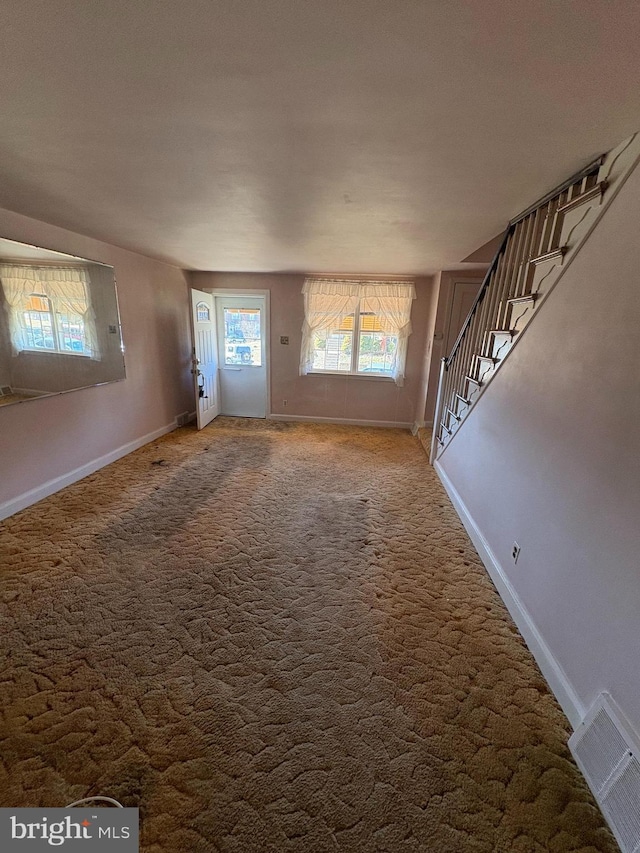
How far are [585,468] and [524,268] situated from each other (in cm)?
147

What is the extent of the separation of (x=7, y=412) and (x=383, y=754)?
10.6 feet

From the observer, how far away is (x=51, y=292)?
280cm

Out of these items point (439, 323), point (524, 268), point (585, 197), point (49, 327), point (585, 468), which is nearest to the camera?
point (585, 468)

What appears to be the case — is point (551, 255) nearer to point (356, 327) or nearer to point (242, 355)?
point (356, 327)

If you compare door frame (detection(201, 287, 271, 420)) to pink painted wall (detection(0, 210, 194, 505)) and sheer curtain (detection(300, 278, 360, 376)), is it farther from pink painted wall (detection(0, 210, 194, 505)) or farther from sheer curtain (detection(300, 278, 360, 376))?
sheer curtain (detection(300, 278, 360, 376))

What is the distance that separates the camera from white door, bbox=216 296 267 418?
5.34 m

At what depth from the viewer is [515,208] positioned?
7.05 feet

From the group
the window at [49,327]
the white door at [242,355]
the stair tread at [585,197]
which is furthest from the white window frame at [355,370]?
the stair tread at [585,197]

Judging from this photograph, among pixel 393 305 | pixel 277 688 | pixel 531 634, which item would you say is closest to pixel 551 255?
pixel 531 634

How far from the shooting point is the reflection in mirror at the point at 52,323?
8.26 ft

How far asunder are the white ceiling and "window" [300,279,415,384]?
265 cm

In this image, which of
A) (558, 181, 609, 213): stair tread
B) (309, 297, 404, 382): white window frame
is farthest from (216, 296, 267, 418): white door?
(558, 181, 609, 213): stair tread

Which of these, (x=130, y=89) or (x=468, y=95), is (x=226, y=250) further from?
(x=468, y=95)

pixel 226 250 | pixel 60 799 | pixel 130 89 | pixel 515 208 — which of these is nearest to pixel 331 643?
pixel 60 799
